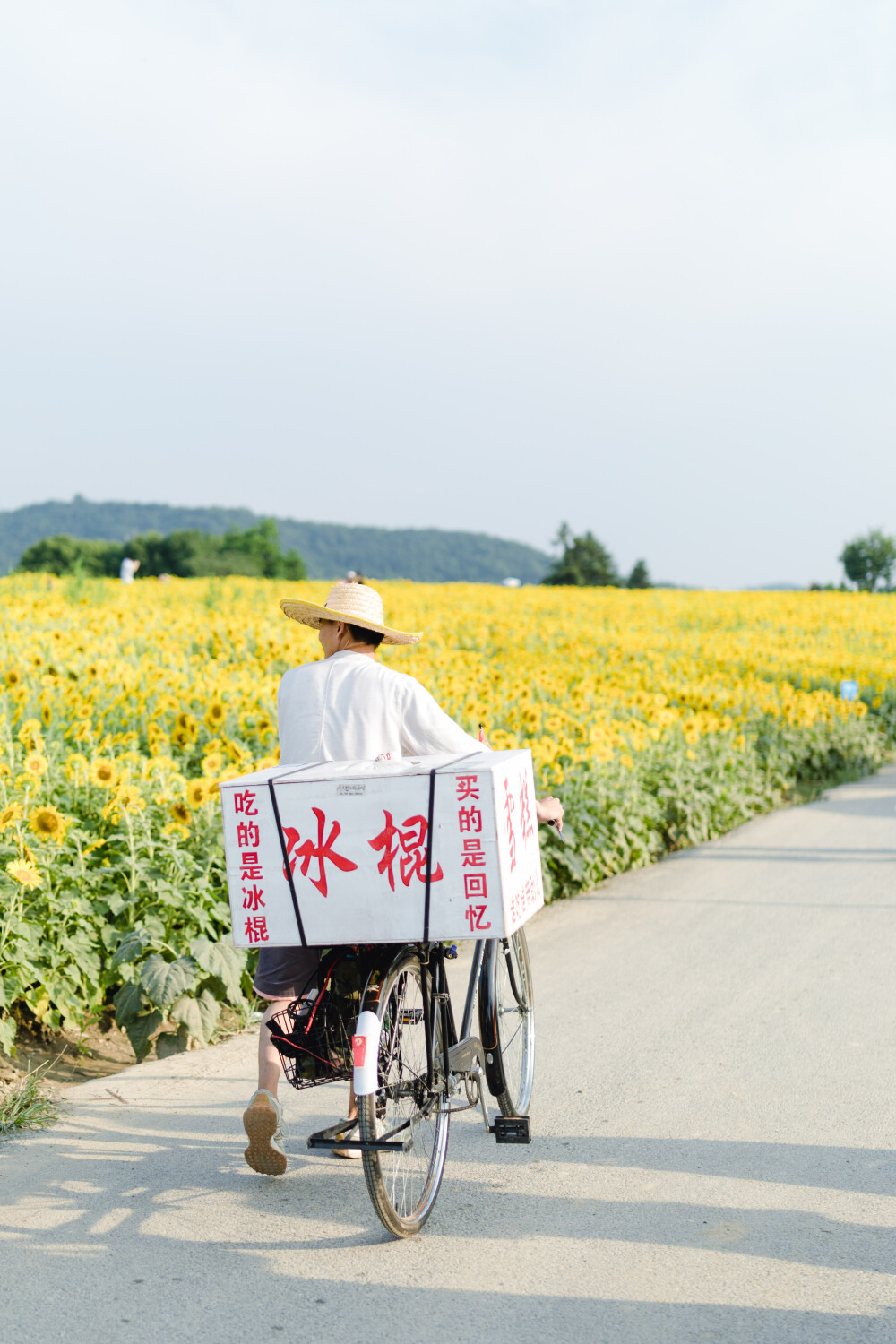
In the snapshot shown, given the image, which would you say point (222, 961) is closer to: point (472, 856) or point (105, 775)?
point (105, 775)

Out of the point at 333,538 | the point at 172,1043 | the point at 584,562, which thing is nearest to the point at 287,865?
the point at 172,1043

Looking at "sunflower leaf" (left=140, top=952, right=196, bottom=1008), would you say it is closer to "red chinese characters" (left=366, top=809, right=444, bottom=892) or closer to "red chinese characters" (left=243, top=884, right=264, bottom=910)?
"red chinese characters" (left=243, top=884, right=264, bottom=910)

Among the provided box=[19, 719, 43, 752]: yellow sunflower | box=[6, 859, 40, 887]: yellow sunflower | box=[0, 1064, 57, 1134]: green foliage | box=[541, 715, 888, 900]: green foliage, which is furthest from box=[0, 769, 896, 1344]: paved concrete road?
box=[541, 715, 888, 900]: green foliage

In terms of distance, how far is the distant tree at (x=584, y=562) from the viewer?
278 feet

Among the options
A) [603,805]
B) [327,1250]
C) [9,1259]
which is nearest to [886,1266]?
[327,1250]

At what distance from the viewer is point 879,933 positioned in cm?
650

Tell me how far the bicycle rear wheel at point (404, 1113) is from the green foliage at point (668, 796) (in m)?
3.28

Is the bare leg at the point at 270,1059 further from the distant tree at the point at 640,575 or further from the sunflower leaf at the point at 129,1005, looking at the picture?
the distant tree at the point at 640,575

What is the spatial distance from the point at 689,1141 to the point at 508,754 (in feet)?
4.99

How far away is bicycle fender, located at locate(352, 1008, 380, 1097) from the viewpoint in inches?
120

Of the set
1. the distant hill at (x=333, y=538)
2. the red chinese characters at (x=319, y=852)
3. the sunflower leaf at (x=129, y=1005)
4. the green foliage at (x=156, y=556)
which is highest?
the distant hill at (x=333, y=538)

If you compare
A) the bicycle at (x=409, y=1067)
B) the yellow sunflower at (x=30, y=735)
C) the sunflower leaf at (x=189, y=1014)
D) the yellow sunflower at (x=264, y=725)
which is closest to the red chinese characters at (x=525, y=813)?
the bicycle at (x=409, y=1067)

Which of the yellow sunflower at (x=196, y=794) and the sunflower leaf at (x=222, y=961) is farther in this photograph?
the yellow sunflower at (x=196, y=794)

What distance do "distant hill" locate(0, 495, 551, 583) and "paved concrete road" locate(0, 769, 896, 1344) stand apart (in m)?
124
